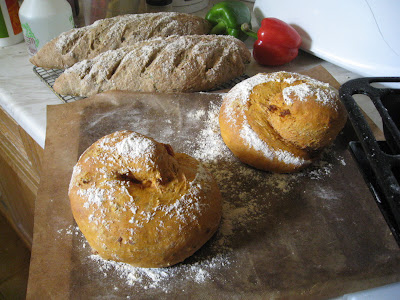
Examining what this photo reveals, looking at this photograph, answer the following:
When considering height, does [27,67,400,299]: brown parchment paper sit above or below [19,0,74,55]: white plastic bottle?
below

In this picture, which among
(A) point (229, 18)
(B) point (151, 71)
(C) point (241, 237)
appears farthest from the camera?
(A) point (229, 18)

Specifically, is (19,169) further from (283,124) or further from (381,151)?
(381,151)

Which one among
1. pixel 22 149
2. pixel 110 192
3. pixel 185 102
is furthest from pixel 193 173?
pixel 22 149

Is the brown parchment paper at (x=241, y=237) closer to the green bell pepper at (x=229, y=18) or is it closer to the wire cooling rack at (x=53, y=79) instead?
the wire cooling rack at (x=53, y=79)

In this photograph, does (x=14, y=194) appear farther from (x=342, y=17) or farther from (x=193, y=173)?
(x=342, y=17)

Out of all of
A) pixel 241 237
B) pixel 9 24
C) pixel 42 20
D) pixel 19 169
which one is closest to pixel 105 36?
pixel 42 20

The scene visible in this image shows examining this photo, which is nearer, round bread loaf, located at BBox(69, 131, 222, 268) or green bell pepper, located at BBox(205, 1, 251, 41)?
round bread loaf, located at BBox(69, 131, 222, 268)

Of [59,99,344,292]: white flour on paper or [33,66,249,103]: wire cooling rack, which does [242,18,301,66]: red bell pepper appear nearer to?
[33,66,249,103]: wire cooling rack

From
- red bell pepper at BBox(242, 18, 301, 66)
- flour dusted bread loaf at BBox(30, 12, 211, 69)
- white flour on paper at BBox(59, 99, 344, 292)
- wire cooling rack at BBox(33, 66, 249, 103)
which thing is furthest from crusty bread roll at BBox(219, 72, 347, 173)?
flour dusted bread loaf at BBox(30, 12, 211, 69)
